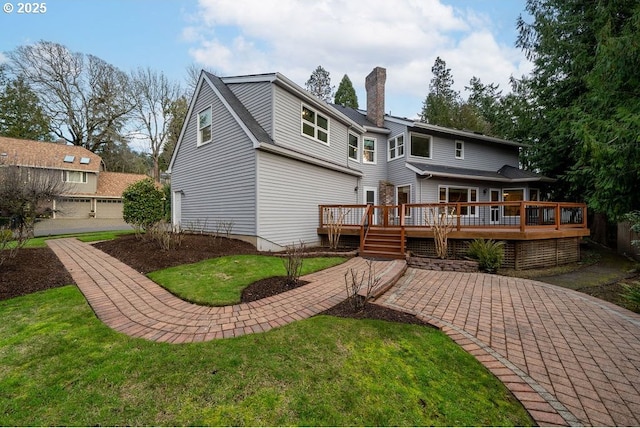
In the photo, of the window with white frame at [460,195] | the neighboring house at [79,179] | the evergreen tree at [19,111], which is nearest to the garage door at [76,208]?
the neighboring house at [79,179]

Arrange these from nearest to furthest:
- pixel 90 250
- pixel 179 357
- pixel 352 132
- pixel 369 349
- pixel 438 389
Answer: pixel 438 389, pixel 179 357, pixel 369 349, pixel 90 250, pixel 352 132

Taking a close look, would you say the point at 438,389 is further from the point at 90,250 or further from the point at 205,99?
the point at 205,99

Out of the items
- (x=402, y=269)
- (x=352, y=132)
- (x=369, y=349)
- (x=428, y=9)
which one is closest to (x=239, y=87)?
(x=352, y=132)

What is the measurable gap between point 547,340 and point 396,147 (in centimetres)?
1309

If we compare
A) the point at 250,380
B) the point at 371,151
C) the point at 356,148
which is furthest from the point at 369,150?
the point at 250,380

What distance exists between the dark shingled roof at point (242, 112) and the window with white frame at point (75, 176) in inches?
848

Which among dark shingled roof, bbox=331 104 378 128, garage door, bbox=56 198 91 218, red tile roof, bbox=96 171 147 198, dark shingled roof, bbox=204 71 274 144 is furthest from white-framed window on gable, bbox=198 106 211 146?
garage door, bbox=56 198 91 218

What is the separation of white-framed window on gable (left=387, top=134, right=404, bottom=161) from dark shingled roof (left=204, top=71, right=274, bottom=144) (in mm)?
8593

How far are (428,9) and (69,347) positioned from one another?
14070 millimetres

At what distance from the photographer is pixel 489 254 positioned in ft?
A: 25.1

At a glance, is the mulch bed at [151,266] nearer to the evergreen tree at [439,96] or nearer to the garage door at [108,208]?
the garage door at [108,208]

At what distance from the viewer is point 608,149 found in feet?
23.7

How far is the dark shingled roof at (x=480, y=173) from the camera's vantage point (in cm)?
1372

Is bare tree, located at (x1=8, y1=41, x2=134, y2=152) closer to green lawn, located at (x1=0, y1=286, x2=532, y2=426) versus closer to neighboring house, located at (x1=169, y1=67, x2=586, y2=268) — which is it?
neighboring house, located at (x1=169, y1=67, x2=586, y2=268)
